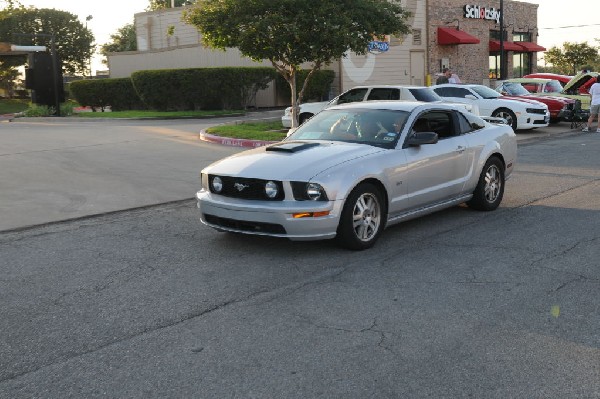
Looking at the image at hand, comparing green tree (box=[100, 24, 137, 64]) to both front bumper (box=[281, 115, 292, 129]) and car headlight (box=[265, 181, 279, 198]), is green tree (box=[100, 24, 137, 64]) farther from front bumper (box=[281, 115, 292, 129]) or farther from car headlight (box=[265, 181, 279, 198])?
car headlight (box=[265, 181, 279, 198])

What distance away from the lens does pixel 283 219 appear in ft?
21.5

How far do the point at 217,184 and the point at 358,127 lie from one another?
5.99 ft

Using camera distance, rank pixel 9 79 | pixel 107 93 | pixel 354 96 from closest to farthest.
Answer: pixel 354 96 < pixel 107 93 < pixel 9 79

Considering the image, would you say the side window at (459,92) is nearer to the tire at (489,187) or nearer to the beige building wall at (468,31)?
the tire at (489,187)

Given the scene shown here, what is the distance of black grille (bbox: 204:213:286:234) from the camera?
21.8ft

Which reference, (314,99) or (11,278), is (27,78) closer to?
(314,99)

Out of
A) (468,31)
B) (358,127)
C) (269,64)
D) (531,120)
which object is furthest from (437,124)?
(468,31)

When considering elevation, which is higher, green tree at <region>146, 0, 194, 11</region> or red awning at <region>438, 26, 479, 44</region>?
green tree at <region>146, 0, 194, 11</region>

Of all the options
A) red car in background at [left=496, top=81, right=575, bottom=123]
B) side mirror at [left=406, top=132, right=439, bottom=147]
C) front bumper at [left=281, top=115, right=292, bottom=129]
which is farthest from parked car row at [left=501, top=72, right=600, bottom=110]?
side mirror at [left=406, top=132, right=439, bottom=147]

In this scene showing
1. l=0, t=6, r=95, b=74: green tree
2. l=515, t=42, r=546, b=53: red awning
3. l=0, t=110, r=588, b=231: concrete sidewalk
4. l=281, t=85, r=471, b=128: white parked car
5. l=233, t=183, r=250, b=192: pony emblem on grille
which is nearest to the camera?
l=233, t=183, r=250, b=192: pony emblem on grille

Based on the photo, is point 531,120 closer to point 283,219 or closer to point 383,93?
point 383,93

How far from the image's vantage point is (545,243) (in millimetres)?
7195

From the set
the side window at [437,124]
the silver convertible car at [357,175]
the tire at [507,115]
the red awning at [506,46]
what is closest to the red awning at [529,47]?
the red awning at [506,46]

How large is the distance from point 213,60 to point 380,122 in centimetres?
3018
